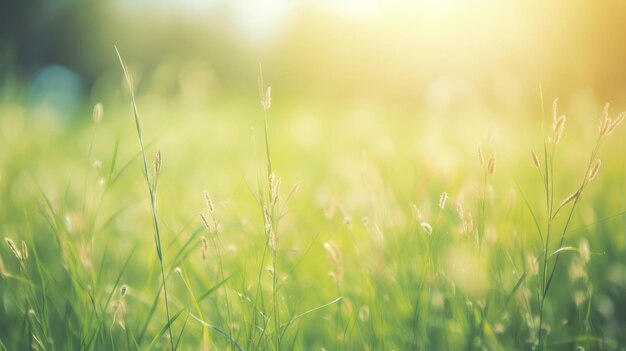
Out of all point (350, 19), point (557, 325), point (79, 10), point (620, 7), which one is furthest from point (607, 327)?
point (79, 10)

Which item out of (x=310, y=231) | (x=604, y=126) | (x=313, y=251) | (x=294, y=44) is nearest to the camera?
(x=604, y=126)

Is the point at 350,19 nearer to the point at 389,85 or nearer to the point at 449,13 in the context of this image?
the point at 389,85

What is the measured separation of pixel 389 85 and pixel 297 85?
158 centimetres

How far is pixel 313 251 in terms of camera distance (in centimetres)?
194

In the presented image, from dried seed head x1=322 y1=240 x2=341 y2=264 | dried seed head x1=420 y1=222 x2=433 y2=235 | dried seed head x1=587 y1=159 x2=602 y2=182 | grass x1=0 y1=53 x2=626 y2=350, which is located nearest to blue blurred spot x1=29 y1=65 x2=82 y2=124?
grass x1=0 y1=53 x2=626 y2=350

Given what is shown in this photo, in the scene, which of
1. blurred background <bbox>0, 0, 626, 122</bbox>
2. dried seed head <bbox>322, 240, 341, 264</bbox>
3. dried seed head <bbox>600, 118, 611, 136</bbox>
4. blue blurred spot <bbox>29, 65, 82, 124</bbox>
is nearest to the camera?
dried seed head <bbox>600, 118, 611, 136</bbox>

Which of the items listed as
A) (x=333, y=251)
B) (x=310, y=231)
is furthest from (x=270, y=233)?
(x=310, y=231)

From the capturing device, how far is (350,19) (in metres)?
8.62

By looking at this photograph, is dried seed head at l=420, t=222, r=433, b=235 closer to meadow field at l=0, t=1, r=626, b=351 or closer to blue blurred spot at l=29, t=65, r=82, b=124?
meadow field at l=0, t=1, r=626, b=351

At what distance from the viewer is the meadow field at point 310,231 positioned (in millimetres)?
1137

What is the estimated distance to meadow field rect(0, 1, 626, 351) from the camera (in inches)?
44.8

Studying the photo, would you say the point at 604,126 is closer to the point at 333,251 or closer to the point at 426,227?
the point at 426,227

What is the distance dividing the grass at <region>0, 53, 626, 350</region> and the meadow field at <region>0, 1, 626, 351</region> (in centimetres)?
1

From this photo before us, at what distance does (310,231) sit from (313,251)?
168 mm
